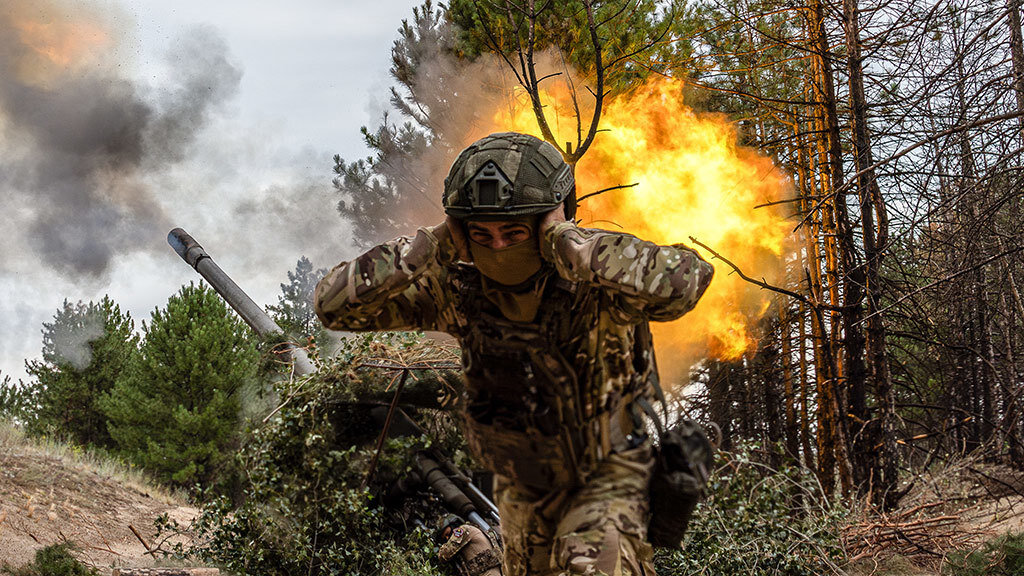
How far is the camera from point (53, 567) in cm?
648

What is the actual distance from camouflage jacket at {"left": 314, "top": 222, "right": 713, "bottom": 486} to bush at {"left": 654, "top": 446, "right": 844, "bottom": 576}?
349 cm

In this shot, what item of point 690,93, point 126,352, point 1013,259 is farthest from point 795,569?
point 126,352

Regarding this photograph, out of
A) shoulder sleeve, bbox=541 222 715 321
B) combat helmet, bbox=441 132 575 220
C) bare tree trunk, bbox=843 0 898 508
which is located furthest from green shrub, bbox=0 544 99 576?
bare tree trunk, bbox=843 0 898 508

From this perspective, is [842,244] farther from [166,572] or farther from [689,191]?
[166,572]

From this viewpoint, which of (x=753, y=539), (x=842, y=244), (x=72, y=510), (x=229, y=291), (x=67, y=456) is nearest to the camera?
(x=753, y=539)

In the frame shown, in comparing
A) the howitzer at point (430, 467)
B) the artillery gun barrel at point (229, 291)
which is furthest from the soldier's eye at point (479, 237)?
the artillery gun barrel at point (229, 291)

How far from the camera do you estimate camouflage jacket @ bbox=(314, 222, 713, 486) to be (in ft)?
10.9

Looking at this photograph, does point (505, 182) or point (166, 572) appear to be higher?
point (505, 182)

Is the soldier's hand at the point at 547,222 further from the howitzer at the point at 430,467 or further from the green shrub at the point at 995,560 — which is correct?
the green shrub at the point at 995,560

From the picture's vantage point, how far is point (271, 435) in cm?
762

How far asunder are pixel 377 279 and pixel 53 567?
4.77m

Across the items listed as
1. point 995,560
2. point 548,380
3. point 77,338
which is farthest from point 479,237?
point 77,338

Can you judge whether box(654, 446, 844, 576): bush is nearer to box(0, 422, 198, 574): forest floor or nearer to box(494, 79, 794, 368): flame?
box(494, 79, 794, 368): flame

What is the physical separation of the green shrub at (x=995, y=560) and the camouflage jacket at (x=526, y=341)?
4313mm
